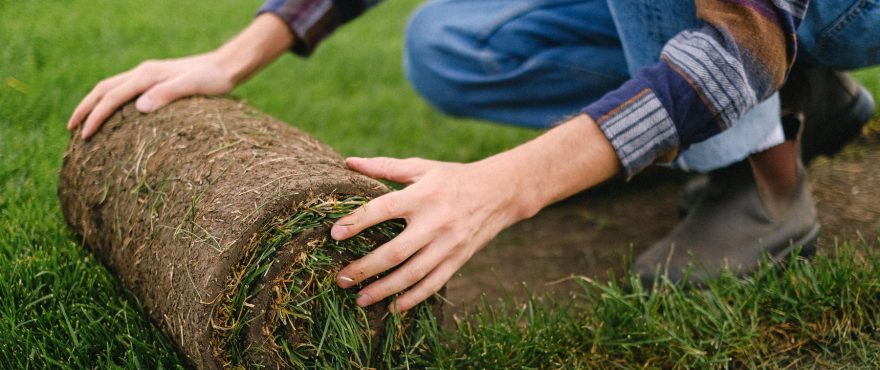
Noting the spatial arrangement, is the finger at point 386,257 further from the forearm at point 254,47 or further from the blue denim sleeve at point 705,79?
the forearm at point 254,47

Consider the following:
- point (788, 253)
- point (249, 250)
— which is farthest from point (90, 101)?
point (788, 253)

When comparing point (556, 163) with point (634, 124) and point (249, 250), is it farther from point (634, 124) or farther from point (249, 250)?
point (249, 250)

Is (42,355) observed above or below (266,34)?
below

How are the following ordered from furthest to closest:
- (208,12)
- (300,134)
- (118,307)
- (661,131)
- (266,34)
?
(208,12), (266,34), (300,134), (118,307), (661,131)

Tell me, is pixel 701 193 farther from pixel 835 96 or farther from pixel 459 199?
pixel 459 199

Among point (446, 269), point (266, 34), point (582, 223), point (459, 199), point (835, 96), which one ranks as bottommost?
point (582, 223)

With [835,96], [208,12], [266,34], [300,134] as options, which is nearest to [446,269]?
[300,134]

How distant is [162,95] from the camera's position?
2.02 m

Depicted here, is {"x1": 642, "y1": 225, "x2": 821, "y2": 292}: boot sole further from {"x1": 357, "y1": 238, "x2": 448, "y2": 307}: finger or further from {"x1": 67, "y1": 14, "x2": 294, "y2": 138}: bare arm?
{"x1": 67, "y1": 14, "x2": 294, "y2": 138}: bare arm

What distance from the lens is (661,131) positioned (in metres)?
1.62

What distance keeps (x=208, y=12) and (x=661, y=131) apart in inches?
153

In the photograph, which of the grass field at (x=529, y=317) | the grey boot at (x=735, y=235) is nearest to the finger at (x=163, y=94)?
the grass field at (x=529, y=317)

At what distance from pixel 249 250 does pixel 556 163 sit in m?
0.65

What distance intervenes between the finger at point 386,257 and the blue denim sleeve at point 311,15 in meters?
1.14
